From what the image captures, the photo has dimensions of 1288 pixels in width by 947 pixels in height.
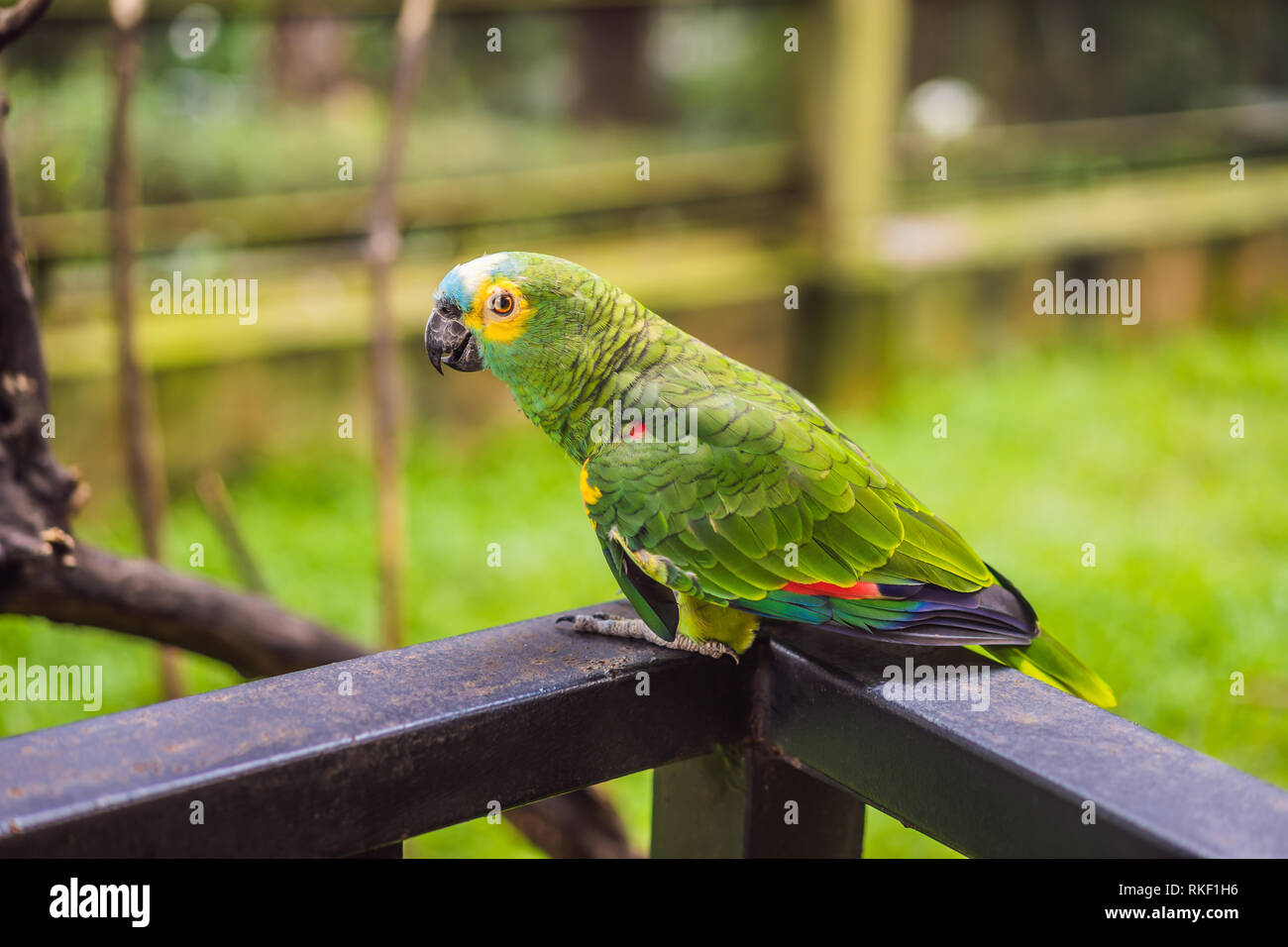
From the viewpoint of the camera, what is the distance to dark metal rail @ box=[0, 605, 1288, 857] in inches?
33.2

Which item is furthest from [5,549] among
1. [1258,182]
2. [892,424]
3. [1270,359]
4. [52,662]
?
[1258,182]

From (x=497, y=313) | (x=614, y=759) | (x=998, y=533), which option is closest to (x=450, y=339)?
(x=497, y=313)

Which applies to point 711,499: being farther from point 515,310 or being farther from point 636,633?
point 515,310

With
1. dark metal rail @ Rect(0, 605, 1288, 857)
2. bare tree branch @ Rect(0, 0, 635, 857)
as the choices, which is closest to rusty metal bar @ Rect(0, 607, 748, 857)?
dark metal rail @ Rect(0, 605, 1288, 857)

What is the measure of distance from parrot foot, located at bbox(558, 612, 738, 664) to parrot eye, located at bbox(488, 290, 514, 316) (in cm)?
33

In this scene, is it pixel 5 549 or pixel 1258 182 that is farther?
pixel 1258 182

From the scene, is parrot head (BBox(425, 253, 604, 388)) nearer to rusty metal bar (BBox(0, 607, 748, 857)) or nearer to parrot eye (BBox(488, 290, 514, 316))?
parrot eye (BBox(488, 290, 514, 316))

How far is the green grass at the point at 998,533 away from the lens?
10.3ft

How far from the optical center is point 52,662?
316cm

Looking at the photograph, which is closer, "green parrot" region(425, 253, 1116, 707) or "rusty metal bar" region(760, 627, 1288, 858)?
"rusty metal bar" region(760, 627, 1288, 858)

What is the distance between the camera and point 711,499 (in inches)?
50.8

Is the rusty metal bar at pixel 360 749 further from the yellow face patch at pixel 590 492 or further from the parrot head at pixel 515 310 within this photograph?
the parrot head at pixel 515 310

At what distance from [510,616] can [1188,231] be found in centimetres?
442
